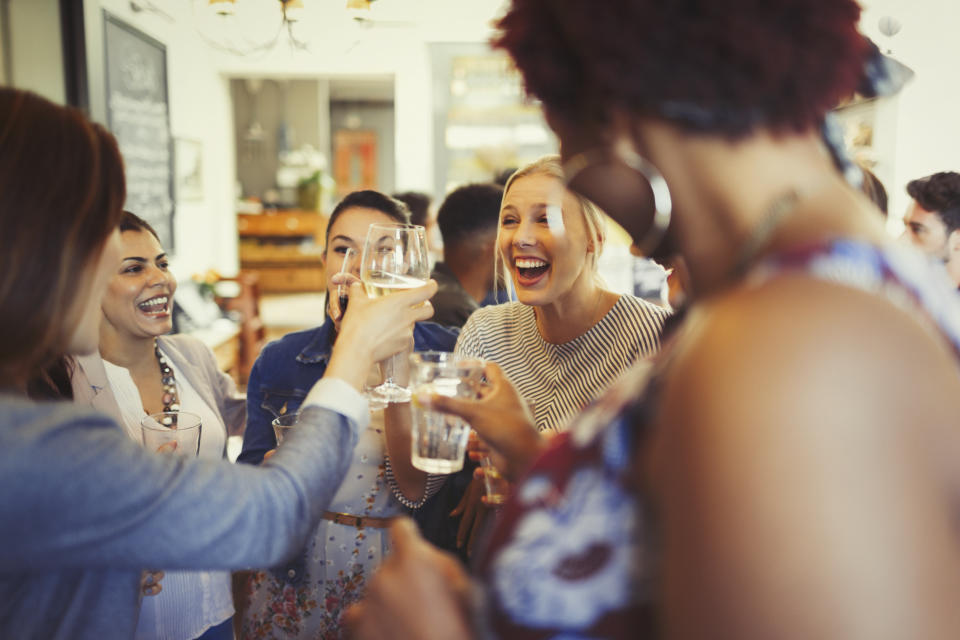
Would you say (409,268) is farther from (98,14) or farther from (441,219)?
(98,14)

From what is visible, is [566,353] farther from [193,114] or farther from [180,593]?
[193,114]

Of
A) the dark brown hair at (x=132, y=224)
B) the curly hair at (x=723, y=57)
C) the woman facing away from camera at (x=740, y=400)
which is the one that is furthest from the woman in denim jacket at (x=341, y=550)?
the curly hair at (x=723, y=57)

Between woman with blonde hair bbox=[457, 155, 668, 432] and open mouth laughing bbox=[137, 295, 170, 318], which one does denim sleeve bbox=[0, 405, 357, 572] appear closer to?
woman with blonde hair bbox=[457, 155, 668, 432]

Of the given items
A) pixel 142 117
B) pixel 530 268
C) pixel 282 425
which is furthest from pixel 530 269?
pixel 142 117

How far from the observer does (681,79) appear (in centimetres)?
60

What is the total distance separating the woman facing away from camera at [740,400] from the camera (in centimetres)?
49

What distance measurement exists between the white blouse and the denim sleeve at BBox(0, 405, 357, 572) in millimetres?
742

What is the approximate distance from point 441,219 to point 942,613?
321cm

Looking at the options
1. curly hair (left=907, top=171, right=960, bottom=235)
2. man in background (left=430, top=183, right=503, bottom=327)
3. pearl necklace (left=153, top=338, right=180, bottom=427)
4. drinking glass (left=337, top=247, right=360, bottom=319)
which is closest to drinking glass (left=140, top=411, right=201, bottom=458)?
drinking glass (left=337, top=247, right=360, bottom=319)

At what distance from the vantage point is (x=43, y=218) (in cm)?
91

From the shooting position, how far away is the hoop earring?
2.19ft

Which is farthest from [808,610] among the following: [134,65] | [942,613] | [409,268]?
[134,65]

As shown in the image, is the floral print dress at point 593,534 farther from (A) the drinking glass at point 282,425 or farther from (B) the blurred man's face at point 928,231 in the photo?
(B) the blurred man's face at point 928,231

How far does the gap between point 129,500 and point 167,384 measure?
1.40 metres
